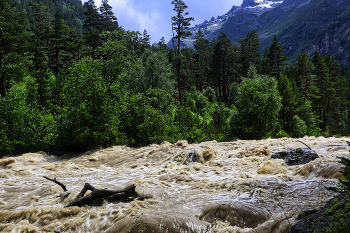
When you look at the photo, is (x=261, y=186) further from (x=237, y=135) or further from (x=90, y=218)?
(x=237, y=135)

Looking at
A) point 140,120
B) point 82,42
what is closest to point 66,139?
point 140,120

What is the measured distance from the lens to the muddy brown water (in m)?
4.21

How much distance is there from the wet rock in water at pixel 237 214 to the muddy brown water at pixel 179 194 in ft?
0.06

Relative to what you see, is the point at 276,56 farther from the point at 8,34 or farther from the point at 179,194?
the point at 179,194

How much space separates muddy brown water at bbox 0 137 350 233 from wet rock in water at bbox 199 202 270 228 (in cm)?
2

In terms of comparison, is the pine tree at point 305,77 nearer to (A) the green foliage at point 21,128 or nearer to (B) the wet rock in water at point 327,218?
(A) the green foliage at point 21,128

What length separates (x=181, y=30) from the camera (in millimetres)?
31375

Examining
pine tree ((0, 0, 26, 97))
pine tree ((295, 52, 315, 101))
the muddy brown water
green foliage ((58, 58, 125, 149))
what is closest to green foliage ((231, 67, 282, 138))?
the muddy brown water

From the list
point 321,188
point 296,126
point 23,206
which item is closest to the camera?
point 321,188

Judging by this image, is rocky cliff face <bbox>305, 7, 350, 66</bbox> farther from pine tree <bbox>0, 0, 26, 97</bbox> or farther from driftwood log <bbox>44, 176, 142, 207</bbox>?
driftwood log <bbox>44, 176, 142, 207</bbox>

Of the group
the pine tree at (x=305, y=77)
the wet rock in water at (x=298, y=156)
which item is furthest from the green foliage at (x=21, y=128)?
the pine tree at (x=305, y=77)

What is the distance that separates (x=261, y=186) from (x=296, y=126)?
27.6 m

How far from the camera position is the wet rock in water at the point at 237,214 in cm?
414

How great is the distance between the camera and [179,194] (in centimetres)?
600
